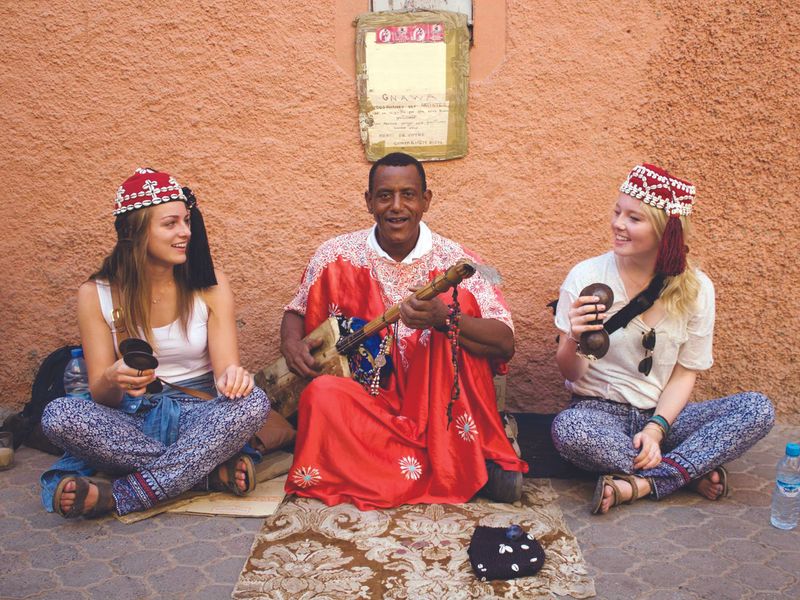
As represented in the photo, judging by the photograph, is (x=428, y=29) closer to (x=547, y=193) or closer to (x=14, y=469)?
(x=547, y=193)

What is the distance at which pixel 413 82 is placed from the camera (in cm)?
430

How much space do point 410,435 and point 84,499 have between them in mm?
1445

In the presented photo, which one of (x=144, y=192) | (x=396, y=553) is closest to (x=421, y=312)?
(x=396, y=553)

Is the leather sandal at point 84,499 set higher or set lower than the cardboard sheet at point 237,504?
higher

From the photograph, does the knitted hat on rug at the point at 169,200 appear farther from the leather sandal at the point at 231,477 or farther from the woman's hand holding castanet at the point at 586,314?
the woman's hand holding castanet at the point at 586,314

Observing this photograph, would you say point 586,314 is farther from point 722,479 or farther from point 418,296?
point 722,479

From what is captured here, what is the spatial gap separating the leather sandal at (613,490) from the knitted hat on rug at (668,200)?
972 millimetres

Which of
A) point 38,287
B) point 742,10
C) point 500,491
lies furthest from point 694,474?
point 38,287

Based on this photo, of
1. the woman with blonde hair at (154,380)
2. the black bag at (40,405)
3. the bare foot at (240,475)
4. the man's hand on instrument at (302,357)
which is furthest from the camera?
the black bag at (40,405)

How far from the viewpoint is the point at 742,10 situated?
13.5 ft

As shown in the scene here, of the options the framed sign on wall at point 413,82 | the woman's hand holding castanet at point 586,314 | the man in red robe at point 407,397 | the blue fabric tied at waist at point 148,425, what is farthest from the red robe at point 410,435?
the framed sign on wall at point 413,82

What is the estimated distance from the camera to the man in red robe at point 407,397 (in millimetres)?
3492

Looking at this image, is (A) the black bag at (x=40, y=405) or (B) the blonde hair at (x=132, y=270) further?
(A) the black bag at (x=40, y=405)

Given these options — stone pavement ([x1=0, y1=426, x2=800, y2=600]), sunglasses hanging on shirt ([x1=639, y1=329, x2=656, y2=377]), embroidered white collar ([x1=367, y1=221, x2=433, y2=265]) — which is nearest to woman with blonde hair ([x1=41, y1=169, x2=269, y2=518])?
stone pavement ([x1=0, y1=426, x2=800, y2=600])
